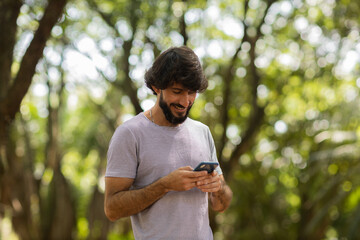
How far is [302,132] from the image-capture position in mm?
11188

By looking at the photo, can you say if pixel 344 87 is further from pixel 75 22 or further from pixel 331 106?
pixel 75 22

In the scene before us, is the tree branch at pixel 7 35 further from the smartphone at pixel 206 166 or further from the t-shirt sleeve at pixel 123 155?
the smartphone at pixel 206 166

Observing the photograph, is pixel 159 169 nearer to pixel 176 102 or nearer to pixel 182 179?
pixel 182 179

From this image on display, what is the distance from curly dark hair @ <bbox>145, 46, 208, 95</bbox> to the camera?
7.66ft

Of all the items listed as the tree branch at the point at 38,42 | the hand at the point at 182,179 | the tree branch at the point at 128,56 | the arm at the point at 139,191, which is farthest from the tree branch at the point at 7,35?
the hand at the point at 182,179

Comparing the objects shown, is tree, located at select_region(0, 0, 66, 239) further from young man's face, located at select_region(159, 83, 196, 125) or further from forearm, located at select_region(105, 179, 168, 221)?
forearm, located at select_region(105, 179, 168, 221)

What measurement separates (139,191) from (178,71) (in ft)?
2.05

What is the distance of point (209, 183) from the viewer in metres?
2.27

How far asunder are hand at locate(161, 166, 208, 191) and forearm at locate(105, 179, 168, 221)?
0.04 m

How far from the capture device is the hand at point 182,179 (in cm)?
213

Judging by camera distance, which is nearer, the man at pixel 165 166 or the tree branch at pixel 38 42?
the man at pixel 165 166

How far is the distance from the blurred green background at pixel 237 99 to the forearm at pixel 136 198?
281cm

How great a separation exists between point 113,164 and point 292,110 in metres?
10.3

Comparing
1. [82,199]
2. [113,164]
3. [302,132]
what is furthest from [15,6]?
[82,199]
